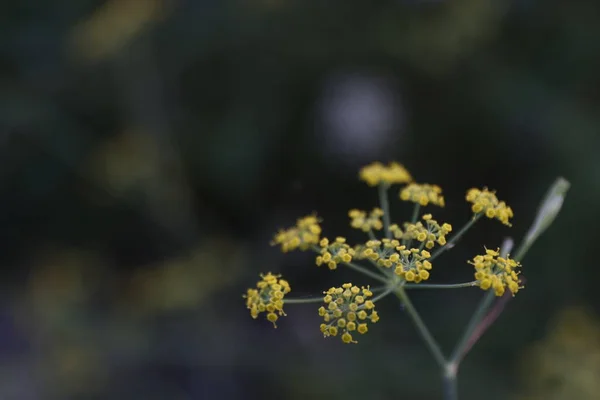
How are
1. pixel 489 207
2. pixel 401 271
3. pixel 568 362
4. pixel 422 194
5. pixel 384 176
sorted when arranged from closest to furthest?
pixel 401 271 → pixel 489 207 → pixel 422 194 → pixel 384 176 → pixel 568 362

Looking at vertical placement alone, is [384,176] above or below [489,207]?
above

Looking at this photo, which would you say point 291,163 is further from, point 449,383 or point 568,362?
point 449,383

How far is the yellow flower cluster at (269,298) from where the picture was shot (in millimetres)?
1781

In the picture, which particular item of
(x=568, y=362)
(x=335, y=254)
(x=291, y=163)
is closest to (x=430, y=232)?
(x=335, y=254)

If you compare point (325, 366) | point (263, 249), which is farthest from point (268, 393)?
point (263, 249)

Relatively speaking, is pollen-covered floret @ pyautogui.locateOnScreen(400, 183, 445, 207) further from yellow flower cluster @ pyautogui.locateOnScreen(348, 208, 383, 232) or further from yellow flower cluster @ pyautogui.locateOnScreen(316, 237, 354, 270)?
yellow flower cluster @ pyautogui.locateOnScreen(316, 237, 354, 270)

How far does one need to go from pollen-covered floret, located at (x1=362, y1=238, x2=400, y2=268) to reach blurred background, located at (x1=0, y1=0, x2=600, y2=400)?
2927 millimetres

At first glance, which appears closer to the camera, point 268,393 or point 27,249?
point 268,393

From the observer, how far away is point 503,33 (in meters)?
5.76

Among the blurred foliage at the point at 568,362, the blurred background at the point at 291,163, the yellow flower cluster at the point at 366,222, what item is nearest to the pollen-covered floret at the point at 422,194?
the yellow flower cluster at the point at 366,222

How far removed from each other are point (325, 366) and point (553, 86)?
10.3 ft

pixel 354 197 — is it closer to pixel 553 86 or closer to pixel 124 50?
pixel 553 86

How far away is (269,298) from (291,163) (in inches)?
185

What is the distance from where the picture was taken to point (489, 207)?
197 centimetres
